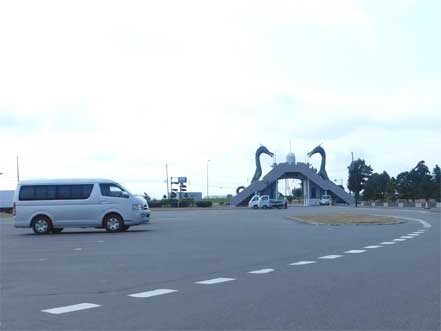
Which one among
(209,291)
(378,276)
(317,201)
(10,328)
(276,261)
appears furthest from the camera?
(317,201)

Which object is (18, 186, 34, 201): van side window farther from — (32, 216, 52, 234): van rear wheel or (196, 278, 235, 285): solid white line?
(196, 278, 235, 285): solid white line

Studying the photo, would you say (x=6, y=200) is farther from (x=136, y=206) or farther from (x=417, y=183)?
(x=417, y=183)

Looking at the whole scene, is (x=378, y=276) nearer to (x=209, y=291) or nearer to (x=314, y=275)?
(x=314, y=275)

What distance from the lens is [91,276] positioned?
11.2m

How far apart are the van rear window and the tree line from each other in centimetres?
7496

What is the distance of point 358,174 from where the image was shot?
376ft

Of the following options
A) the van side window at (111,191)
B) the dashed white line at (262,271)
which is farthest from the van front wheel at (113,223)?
the dashed white line at (262,271)

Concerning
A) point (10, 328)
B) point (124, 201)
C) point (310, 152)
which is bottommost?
point (10, 328)

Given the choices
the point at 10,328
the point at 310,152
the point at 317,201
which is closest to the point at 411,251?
the point at 10,328

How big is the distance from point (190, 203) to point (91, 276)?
78613 millimetres

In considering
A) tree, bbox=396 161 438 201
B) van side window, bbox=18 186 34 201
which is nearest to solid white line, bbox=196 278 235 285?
van side window, bbox=18 186 34 201

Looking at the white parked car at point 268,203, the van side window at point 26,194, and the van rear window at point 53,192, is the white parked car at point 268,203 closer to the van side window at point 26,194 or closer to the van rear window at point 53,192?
the van rear window at point 53,192

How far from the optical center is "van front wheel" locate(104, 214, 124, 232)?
2541cm

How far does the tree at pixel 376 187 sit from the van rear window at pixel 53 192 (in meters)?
97.7
